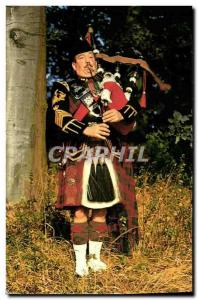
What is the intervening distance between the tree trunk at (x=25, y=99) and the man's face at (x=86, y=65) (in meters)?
0.29

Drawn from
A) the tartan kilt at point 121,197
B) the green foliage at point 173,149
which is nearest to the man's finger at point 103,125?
the tartan kilt at point 121,197

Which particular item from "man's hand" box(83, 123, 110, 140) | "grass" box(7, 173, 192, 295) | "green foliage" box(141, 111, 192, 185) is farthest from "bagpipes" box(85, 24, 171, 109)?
"grass" box(7, 173, 192, 295)

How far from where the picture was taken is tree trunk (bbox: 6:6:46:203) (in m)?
5.34

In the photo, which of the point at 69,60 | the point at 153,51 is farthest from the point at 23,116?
the point at 153,51

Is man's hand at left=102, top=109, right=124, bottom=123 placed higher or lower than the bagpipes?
lower

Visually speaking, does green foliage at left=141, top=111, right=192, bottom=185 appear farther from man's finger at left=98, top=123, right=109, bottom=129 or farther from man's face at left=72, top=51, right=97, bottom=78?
man's face at left=72, top=51, right=97, bottom=78

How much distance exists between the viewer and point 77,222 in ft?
17.3

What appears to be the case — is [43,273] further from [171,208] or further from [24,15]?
[24,15]

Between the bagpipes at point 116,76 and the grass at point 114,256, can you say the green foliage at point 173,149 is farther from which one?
the bagpipes at point 116,76

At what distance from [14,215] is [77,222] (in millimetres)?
450

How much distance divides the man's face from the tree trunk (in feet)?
0.96

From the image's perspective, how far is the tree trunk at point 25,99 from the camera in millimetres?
5340

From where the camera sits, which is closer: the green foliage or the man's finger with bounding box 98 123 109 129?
the man's finger with bounding box 98 123 109 129

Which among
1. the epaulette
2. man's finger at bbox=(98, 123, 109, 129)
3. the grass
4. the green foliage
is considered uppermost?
the epaulette
